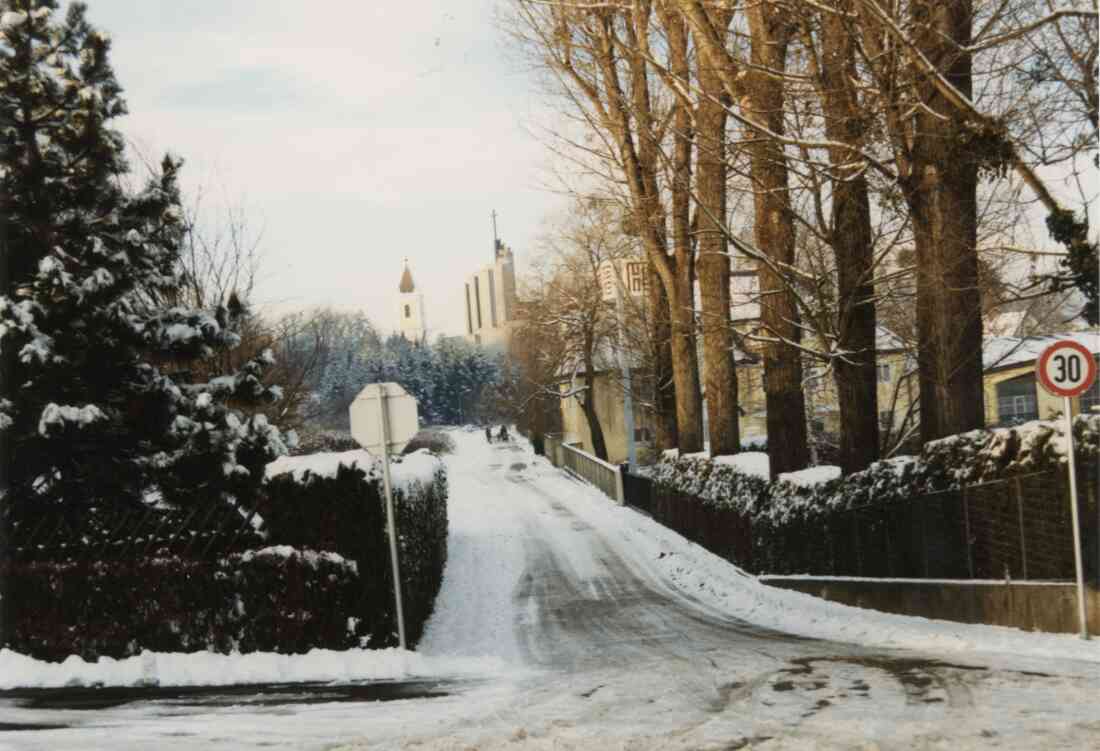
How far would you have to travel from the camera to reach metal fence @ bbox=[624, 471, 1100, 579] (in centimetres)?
990

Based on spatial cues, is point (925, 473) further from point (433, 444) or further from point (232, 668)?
point (433, 444)

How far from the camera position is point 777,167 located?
15945 millimetres

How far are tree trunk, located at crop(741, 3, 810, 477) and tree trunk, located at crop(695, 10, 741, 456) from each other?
0.61m

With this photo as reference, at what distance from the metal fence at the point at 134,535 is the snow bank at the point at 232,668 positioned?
45.3 inches

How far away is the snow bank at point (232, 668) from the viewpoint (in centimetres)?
1130

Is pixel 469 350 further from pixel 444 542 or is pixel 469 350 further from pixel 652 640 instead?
pixel 652 640

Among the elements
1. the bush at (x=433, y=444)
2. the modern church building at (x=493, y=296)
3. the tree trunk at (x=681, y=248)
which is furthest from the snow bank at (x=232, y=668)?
the modern church building at (x=493, y=296)

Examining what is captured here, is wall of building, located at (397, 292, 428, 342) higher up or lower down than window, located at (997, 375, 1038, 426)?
higher up

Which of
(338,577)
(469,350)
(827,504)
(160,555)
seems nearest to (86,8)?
(160,555)

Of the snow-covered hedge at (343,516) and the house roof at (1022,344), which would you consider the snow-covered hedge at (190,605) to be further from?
the house roof at (1022,344)

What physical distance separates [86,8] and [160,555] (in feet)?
25.2

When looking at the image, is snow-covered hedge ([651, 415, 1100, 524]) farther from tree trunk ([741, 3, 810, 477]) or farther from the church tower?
the church tower

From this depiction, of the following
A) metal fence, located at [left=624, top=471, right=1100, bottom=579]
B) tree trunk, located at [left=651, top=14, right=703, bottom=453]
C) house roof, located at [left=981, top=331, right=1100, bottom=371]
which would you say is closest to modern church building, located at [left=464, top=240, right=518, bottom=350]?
house roof, located at [left=981, top=331, right=1100, bottom=371]

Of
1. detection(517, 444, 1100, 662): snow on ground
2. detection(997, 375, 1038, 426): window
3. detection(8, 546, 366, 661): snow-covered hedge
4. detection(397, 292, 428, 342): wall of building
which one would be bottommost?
detection(517, 444, 1100, 662): snow on ground
